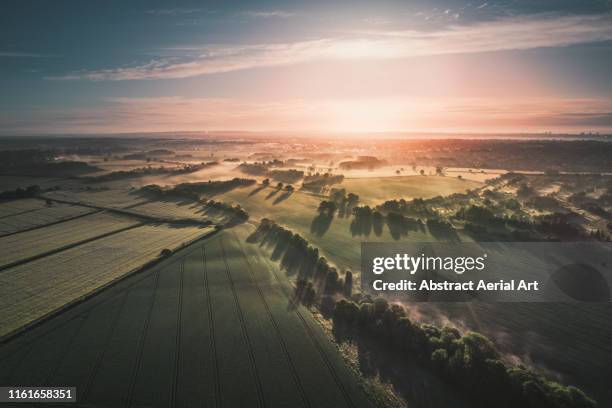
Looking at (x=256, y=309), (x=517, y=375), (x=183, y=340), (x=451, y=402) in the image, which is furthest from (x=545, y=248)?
(x=183, y=340)

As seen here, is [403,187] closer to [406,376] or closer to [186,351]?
[406,376]

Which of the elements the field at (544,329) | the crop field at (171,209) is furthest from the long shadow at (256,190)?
the field at (544,329)

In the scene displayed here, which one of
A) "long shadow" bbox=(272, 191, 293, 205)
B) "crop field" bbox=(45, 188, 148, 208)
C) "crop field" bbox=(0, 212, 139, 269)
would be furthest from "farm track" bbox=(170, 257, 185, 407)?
"crop field" bbox=(45, 188, 148, 208)

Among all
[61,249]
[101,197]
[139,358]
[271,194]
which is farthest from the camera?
[271,194]

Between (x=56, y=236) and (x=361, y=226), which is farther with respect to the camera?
(x=361, y=226)

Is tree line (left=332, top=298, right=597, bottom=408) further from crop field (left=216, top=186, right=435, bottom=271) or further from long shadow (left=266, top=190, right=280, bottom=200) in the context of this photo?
long shadow (left=266, top=190, right=280, bottom=200)

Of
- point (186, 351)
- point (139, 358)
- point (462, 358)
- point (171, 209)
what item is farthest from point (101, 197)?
point (462, 358)
